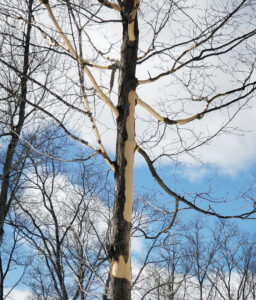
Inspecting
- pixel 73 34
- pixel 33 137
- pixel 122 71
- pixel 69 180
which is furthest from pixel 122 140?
pixel 69 180

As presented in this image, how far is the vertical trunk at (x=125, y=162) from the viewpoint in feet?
9.04

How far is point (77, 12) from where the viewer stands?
114 inches

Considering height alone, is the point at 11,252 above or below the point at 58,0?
below

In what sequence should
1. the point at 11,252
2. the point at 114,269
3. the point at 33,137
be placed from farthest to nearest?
the point at 11,252 → the point at 33,137 → the point at 114,269

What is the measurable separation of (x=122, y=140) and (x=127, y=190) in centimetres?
49

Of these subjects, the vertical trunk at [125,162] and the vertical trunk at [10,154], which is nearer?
the vertical trunk at [125,162]

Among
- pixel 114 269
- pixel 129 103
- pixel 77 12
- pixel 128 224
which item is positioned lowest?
pixel 114 269

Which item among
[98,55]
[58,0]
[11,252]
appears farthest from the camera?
[11,252]

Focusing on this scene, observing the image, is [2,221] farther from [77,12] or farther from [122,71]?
[77,12]

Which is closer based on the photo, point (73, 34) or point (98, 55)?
point (73, 34)

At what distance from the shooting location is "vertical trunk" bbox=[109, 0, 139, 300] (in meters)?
2.75

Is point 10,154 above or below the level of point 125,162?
above

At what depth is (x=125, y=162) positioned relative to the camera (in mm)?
3068

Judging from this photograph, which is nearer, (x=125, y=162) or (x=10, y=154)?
(x=125, y=162)
